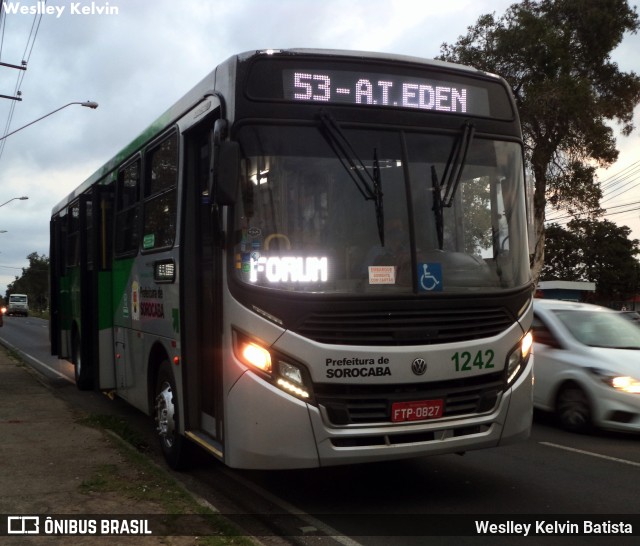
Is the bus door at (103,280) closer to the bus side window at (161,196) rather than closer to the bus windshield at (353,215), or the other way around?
→ the bus side window at (161,196)

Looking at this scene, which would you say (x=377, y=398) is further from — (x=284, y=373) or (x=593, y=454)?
(x=593, y=454)

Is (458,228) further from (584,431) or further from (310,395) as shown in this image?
(584,431)

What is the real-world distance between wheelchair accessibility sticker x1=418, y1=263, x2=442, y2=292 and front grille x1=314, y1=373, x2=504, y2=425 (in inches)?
26.9

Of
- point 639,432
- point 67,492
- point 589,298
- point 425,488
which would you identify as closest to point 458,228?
point 425,488

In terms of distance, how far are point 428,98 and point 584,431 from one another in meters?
5.05

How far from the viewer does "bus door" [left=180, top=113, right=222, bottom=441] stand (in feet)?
19.7

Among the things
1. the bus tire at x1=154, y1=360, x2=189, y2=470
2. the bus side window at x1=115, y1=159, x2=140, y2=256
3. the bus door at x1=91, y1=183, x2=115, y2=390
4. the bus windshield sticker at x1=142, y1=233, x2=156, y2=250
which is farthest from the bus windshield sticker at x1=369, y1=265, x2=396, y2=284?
the bus door at x1=91, y1=183, x2=115, y2=390

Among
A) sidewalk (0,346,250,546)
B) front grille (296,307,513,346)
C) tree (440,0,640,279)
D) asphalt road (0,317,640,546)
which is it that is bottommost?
asphalt road (0,317,640,546)

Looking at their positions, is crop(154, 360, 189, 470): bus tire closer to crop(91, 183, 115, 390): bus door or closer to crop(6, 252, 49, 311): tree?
crop(91, 183, 115, 390): bus door

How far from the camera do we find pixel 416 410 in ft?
17.4

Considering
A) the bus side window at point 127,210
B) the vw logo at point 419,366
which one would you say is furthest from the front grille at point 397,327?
the bus side window at point 127,210

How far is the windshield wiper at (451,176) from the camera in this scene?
217 inches

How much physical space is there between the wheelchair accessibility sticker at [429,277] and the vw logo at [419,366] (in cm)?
51

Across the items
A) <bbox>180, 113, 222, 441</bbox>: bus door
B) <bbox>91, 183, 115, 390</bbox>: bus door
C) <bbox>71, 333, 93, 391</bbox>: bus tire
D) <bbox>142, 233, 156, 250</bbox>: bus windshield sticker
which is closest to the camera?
<bbox>180, 113, 222, 441</bbox>: bus door
